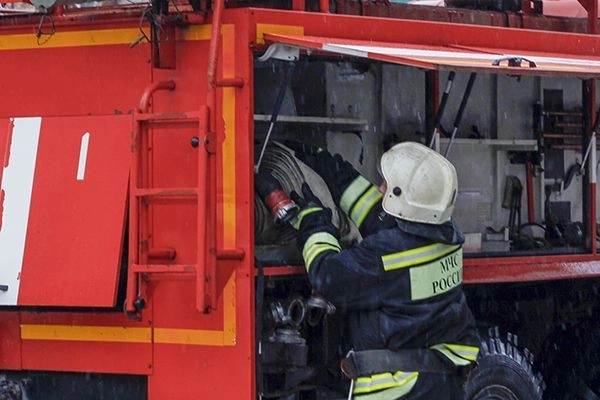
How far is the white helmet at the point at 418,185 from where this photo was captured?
574 centimetres

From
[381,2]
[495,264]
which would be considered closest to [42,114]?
[381,2]

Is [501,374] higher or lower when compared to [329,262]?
lower

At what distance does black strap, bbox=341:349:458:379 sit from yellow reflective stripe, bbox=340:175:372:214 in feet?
2.18

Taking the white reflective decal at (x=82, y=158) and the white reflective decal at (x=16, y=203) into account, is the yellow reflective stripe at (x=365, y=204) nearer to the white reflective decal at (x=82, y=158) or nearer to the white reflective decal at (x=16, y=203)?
the white reflective decal at (x=82, y=158)

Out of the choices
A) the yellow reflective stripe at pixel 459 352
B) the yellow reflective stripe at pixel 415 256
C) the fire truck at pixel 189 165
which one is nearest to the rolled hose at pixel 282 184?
the fire truck at pixel 189 165

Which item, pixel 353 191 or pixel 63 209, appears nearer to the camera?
pixel 63 209

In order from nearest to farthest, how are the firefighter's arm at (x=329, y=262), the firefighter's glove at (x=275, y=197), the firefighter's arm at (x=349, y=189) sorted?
the firefighter's arm at (x=329, y=262) → the firefighter's glove at (x=275, y=197) → the firefighter's arm at (x=349, y=189)

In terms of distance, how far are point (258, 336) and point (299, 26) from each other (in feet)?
4.27

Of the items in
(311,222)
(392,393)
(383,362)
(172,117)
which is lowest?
(392,393)

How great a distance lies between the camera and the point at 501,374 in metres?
6.67

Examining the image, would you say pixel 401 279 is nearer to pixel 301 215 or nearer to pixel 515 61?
pixel 301 215

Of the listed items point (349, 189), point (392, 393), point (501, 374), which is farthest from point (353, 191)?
point (501, 374)

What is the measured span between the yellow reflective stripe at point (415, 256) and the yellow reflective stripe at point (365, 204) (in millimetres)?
327

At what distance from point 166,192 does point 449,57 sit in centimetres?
130
